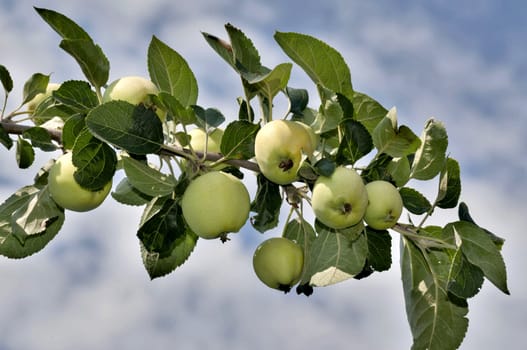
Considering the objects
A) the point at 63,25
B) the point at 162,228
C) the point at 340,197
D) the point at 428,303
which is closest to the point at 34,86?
the point at 63,25

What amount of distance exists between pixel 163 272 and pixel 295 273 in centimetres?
62

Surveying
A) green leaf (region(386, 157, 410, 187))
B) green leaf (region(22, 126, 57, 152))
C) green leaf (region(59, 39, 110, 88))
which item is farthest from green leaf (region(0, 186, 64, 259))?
green leaf (region(386, 157, 410, 187))

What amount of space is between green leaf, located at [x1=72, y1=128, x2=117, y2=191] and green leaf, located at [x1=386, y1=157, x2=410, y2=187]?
1.20 meters

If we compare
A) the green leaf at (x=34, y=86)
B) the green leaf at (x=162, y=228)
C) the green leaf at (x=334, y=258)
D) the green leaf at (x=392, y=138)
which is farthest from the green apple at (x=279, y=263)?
the green leaf at (x=34, y=86)

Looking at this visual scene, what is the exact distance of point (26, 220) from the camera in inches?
123

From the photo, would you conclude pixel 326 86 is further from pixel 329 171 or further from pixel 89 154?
pixel 89 154

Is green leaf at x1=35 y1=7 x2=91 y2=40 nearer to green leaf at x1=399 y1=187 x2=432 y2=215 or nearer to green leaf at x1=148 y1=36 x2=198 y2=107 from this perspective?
green leaf at x1=148 y1=36 x2=198 y2=107

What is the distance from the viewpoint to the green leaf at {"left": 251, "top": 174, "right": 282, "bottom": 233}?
2.97 metres

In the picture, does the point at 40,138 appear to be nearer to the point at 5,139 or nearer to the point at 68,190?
the point at 5,139

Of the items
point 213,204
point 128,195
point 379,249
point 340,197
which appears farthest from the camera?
point 128,195

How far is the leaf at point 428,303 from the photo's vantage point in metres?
2.98

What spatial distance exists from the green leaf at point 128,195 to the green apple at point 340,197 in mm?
1056

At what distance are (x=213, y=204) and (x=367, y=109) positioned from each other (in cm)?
83

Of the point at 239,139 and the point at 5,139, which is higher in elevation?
the point at 239,139
